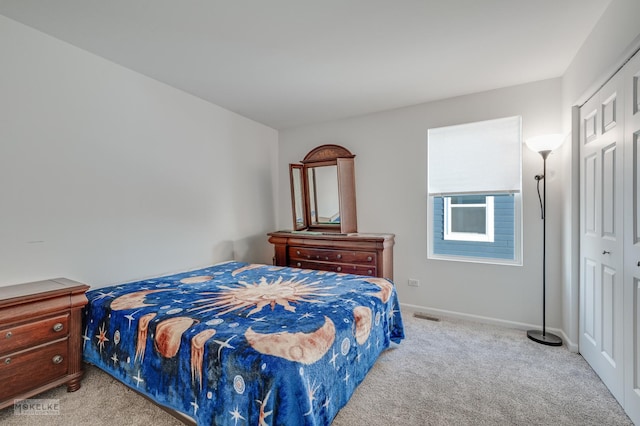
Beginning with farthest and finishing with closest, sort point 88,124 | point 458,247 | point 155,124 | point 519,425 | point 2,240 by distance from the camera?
point 458,247 → point 155,124 → point 88,124 → point 2,240 → point 519,425

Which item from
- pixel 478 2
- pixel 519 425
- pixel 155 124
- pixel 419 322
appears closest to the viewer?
pixel 519 425

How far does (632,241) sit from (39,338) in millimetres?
3730

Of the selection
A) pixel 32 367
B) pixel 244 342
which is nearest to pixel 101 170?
pixel 32 367

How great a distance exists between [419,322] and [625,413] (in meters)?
1.69

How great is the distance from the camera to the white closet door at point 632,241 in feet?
5.45

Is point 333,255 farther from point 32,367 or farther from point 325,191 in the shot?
point 32,367

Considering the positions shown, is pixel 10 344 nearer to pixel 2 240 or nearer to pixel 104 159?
pixel 2 240

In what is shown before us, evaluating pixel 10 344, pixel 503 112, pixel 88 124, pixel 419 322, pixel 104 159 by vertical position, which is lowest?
pixel 419 322

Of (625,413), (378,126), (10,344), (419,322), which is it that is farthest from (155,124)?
(625,413)

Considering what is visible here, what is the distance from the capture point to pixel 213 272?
3021mm

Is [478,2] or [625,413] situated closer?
[625,413]

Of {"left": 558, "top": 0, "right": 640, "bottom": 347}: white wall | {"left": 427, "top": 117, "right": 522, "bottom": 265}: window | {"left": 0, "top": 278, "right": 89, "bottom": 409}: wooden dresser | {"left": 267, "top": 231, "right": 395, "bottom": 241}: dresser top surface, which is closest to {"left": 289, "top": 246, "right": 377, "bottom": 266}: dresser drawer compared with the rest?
{"left": 267, "top": 231, "right": 395, "bottom": 241}: dresser top surface

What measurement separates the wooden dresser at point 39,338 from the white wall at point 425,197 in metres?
3.17

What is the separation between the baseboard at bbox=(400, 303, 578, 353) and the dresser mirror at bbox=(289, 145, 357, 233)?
1.30 meters
